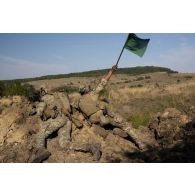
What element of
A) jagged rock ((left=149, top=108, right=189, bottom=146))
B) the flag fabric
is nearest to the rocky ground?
Answer: jagged rock ((left=149, top=108, right=189, bottom=146))

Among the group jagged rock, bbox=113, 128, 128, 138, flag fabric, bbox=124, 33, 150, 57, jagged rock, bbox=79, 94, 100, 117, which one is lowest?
jagged rock, bbox=113, 128, 128, 138

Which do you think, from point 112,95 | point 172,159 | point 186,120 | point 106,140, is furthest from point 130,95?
point 172,159

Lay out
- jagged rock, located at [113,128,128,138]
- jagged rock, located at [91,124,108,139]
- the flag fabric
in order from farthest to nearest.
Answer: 1. the flag fabric
2. jagged rock, located at [113,128,128,138]
3. jagged rock, located at [91,124,108,139]

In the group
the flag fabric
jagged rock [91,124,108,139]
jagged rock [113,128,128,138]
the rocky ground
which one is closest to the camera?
the rocky ground

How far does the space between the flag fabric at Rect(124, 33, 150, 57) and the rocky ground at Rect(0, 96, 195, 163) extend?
2.55m

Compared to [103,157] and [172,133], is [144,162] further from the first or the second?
[172,133]

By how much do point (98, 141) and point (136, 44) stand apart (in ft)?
11.2

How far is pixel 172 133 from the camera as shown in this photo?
377 inches

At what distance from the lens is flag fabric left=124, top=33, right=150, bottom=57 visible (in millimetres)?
9766

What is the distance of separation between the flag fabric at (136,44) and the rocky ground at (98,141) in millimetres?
2548

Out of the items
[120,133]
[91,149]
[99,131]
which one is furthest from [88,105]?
[91,149]

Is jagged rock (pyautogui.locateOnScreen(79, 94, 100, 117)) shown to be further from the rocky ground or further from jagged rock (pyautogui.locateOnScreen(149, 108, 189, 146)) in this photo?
jagged rock (pyautogui.locateOnScreen(149, 108, 189, 146))

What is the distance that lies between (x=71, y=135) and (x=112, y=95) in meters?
13.7

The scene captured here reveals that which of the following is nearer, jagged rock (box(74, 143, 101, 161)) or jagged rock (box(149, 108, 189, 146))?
jagged rock (box(74, 143, 101, 161))
